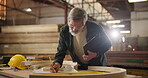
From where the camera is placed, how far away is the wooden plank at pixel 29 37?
322 inches

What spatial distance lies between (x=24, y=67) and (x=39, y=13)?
14065mm

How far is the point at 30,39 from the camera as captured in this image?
866 centimetres

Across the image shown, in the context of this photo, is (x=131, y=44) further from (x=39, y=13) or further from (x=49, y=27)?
(x=39, y=13)

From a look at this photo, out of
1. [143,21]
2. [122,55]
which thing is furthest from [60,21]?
[122,55]

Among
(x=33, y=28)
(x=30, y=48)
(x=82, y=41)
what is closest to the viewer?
(x=82, y=41)

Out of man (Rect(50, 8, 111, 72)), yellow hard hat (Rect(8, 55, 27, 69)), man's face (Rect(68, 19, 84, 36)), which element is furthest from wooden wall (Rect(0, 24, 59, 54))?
man's face (Rect(68, 19, 84, 36))

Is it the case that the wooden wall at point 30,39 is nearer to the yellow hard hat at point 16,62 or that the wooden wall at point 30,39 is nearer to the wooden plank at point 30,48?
the wooden plank at point 30,48

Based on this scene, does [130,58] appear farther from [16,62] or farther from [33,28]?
[33,28]

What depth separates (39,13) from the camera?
16.0 m

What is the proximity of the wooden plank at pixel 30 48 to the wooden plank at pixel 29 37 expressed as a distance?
0.65ft

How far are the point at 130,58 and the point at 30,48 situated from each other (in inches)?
181

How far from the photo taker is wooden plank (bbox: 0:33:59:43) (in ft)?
26.9

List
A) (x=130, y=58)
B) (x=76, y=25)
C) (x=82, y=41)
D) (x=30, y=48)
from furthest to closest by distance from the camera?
1. (x=30, y=48)
2. (x=130, y=58)
3. (x=82, y=41)
4. (x=76, y=25)

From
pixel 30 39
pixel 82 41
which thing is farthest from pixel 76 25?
pixel 30 39
